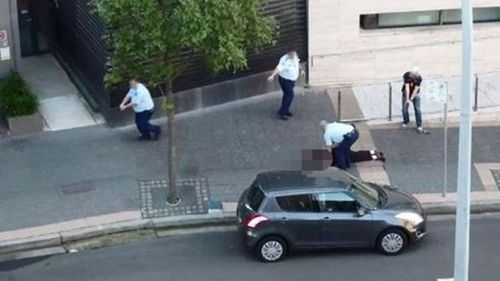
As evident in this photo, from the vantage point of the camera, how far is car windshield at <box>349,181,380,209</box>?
66.6 feet

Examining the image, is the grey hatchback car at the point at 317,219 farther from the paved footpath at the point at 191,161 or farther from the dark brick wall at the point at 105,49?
the dark brick wall at the point at 105,49

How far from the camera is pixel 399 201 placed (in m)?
20.8

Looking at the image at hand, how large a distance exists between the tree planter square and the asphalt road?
5.18 m

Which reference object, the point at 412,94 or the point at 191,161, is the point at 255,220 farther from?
the point at 412,94

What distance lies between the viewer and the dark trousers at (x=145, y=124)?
24406 millimetres

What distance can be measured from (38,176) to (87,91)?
4.12m

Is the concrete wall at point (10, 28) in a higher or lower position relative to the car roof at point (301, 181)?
higher

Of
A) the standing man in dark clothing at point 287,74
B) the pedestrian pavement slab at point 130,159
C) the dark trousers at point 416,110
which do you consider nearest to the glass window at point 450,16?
the dark trousers at point 416,110

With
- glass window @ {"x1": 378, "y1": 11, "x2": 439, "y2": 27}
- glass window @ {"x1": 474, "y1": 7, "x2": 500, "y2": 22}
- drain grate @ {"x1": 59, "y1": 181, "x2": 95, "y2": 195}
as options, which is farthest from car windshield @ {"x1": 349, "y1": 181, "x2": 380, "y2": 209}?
glass window @ {"x1": 474, "y1": 7, "x2": 500, "y2": 22}

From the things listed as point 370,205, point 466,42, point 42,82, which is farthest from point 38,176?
point 466,42

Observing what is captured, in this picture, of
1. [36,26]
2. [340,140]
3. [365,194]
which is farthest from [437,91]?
[36,26]

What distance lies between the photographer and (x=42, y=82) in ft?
91.4

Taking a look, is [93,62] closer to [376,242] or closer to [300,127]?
[300,127]

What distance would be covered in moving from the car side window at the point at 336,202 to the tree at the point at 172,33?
8.93 ft
